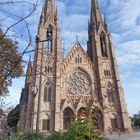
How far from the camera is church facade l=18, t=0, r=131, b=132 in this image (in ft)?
113

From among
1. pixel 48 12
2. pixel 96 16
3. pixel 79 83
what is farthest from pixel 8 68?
pixel 96 16

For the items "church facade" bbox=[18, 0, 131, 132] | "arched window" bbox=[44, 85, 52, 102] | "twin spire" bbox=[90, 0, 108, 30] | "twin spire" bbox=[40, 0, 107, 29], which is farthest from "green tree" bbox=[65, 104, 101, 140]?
"twin spire" bbox=[90, 0, 108, 30]

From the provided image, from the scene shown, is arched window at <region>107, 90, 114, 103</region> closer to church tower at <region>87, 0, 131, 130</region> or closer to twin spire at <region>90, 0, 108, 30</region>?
church tower at <region>87, 0, 131, 130</region>

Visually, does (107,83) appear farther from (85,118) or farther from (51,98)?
(85,118)

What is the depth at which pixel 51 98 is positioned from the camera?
35.4 metres

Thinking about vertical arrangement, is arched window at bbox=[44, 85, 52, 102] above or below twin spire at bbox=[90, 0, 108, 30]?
below

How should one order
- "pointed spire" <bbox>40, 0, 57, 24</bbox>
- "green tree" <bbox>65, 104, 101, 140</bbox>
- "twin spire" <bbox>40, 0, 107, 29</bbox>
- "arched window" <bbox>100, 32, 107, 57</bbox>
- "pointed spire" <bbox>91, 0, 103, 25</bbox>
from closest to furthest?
"green tree" <bbox>65, 104, 101, 140</bbox> < "arched window" <bbox>100, 32, 107, 57</bbox> < "pointed spire" <bbox>40, 0, 57, 24</bbox> < "twin spire" <bbox>40, 0, 107, 29</bbox> < "pointed spire" <bbox>91, 0, 103, 25</bbox>

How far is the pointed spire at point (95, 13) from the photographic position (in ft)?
155

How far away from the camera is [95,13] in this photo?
160 ft

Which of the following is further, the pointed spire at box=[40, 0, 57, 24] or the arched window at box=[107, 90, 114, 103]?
the pointed spire at box=[40, 0, 57, 24]

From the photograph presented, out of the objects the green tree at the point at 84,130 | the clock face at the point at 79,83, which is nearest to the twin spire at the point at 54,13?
the clock face at the point at 79,83

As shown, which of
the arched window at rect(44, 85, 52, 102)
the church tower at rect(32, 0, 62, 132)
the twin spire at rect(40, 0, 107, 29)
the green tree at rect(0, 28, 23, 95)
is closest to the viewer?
the green tree at rect(0, 28, 23, 95)

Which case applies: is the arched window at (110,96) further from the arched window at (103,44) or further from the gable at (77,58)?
the arched window at (103,44)

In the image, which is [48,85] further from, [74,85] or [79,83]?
[79,83]
